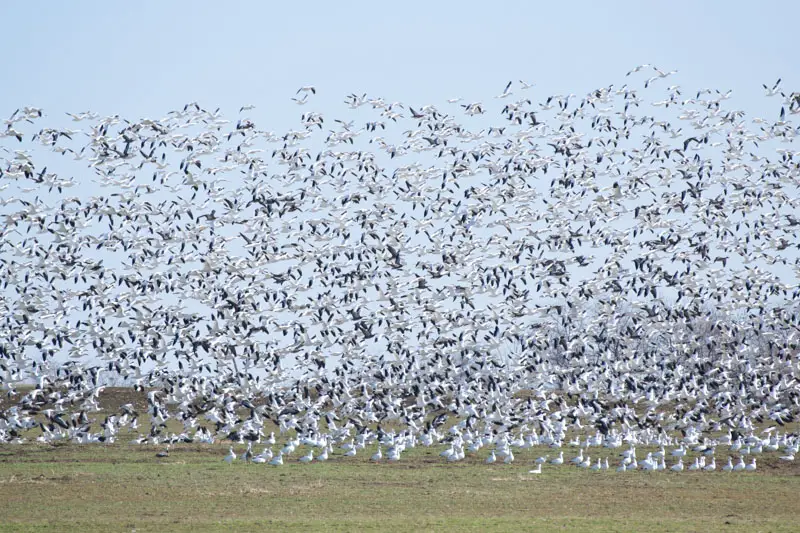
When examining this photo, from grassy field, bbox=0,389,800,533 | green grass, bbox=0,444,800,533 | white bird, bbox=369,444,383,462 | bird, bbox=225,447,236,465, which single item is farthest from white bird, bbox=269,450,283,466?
white bird, bbox=369,444,383,462

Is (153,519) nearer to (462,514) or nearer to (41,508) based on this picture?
(41,508)

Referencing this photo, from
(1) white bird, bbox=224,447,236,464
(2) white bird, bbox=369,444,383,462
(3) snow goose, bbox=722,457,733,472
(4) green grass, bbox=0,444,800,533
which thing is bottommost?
(4) green grass, bbox=0,444,800,533

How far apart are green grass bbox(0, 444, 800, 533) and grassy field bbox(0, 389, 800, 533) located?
29mm

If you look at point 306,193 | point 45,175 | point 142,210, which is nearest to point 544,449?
point 306,193

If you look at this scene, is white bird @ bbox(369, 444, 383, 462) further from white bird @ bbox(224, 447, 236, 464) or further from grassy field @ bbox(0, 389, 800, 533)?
white bird @ bbox(224, 447, 236, 464)

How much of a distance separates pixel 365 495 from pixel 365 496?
188mm

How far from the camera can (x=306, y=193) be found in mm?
42656

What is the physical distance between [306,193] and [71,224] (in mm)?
7541

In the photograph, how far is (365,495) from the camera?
3127 cm

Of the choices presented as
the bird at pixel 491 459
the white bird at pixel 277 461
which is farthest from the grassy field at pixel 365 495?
the bird at pixel 491 459

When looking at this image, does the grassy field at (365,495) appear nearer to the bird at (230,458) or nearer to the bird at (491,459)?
the bird at (230,458)

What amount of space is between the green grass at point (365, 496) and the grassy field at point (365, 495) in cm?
3

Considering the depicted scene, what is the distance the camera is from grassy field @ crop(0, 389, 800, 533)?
26.4m

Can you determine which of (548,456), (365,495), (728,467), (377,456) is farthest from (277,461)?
(728,467)
